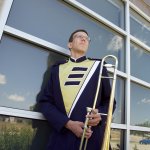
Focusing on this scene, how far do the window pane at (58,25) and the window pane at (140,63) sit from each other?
8.6 inches

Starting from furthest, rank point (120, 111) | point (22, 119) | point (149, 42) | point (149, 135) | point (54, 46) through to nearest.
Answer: point (149, 42) → point (149, 135) → point (120, 111) → point (54, 46) → point (22, 119)

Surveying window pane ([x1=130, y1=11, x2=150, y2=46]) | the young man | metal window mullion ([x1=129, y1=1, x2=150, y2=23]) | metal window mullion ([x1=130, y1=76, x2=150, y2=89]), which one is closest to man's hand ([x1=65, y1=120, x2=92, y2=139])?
the young man

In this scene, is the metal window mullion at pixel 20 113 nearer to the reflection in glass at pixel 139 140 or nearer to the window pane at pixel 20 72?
the window pane at pixel 20 72

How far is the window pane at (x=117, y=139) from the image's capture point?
2717mm

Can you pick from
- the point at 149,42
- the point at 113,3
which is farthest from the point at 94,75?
the point at 149,42

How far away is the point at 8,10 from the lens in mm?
1980

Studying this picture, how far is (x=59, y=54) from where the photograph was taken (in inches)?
92.6

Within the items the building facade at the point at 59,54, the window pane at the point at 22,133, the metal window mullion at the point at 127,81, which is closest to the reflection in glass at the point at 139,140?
the building facade at the point at 59,54

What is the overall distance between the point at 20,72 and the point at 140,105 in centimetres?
158

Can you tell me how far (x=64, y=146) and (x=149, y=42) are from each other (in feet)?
7.17

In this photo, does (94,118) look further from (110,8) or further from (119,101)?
(110,8)

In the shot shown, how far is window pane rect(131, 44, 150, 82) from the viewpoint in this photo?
3.25 metres

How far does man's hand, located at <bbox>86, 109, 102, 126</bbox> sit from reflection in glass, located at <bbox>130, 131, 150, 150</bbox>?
126 cm

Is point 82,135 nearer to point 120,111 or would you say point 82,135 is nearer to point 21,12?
point 21,12
